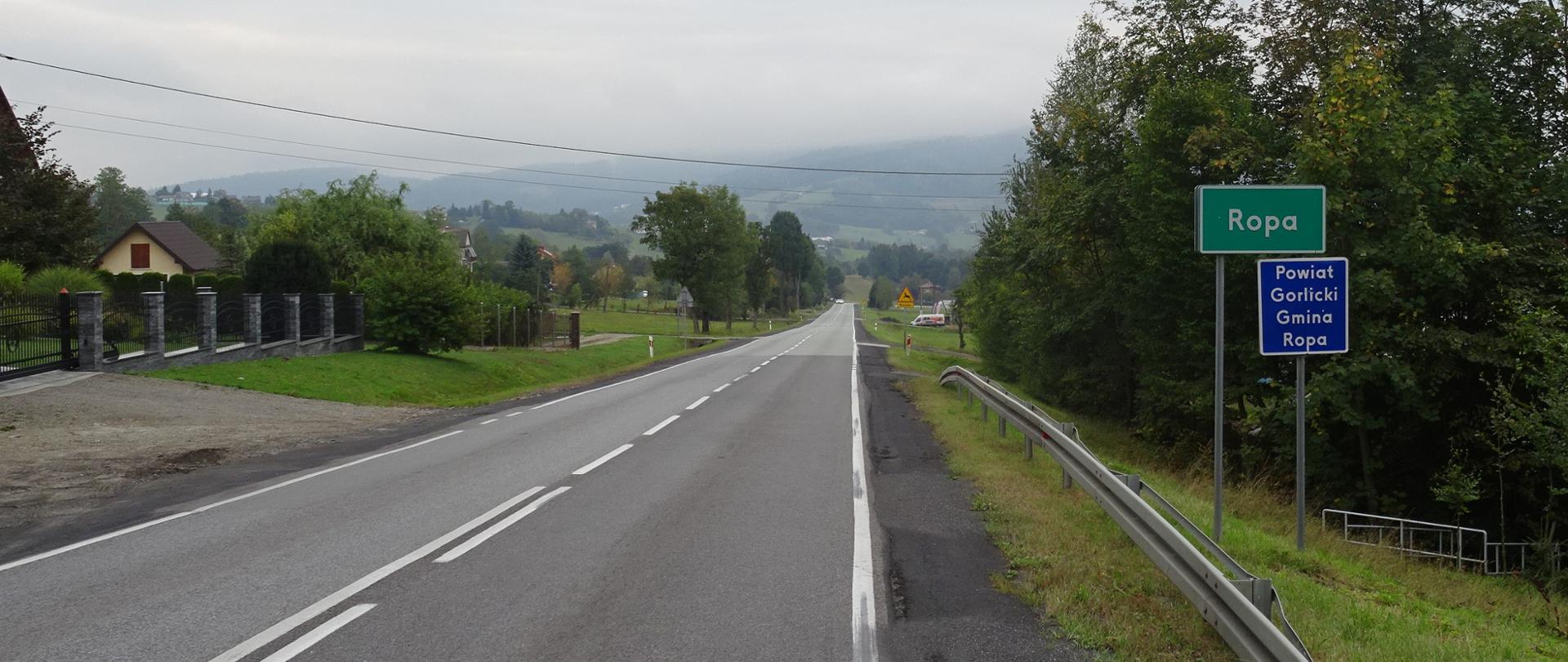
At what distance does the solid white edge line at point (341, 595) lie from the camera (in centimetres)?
519

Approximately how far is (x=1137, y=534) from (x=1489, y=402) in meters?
10.7

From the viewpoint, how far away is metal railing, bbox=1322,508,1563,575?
13.2m

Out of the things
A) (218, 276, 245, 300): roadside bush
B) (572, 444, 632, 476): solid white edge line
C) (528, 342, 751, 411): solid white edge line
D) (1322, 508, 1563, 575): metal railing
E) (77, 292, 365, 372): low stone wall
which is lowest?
(1322, 508, 1563, 575): metal railing

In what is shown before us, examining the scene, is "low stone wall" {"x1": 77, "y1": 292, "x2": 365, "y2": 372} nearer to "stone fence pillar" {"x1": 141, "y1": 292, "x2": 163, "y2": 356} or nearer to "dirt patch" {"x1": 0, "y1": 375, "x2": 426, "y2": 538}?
"stone fence pillar" {"x1": 141, "y1": 292, "x2": 163, "y2": 356}

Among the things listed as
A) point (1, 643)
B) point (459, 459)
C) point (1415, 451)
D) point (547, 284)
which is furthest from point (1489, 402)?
point (547, 284)

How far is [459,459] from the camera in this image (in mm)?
12500

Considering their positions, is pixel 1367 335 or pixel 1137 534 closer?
pixel 1137 534

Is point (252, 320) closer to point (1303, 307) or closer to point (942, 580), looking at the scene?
point (942, 580)

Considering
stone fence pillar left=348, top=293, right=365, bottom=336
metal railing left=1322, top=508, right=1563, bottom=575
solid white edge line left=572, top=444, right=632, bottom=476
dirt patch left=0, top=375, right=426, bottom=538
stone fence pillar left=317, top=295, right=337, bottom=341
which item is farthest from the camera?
stone fence pillar left=348, top=293, right=365, bottom=336

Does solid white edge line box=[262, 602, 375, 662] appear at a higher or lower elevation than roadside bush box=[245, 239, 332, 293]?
lower

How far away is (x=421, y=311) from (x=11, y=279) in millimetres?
9497

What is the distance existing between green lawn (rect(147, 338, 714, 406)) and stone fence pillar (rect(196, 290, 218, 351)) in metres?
0.67

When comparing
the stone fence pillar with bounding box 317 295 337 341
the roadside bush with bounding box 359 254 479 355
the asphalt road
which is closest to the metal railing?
the asphalt road

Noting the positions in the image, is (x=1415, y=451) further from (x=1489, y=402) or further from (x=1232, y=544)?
(x=1232, y=544)
